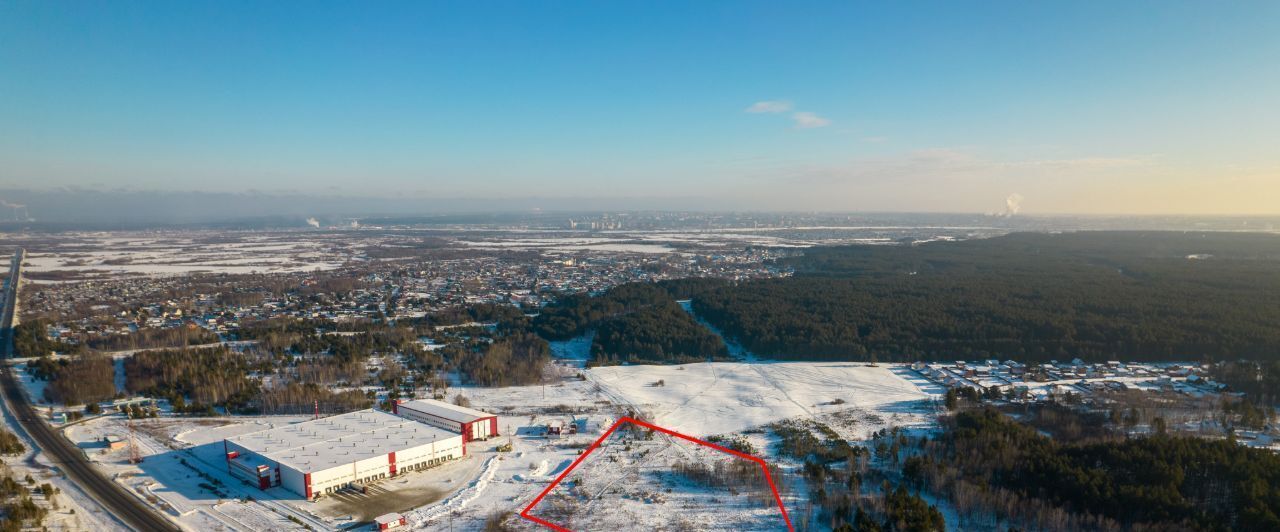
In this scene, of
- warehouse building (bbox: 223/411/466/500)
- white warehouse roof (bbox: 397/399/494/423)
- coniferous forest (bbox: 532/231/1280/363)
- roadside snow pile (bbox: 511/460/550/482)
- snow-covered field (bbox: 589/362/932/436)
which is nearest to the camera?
warehouse building (bbox: 223/411/466/500)

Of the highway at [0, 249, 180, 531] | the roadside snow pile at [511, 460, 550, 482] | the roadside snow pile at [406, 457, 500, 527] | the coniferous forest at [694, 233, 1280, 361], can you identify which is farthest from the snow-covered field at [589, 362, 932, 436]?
the highway at [0, 249, 180, 531]

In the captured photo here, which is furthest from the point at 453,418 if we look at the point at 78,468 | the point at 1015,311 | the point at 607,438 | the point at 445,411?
the point at 1015,311

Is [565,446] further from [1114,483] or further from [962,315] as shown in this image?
[962,315]

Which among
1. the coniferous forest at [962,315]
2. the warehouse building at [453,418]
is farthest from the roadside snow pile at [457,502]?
the coniferous forest at [962,315]

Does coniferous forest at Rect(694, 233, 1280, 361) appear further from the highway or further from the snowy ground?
the highway

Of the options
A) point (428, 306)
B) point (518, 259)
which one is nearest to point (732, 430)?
point (428, 306)

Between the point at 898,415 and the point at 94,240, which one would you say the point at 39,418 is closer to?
the point at 898,415

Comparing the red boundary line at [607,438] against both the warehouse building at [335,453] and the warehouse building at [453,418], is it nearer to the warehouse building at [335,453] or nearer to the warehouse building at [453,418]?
the warehouse building at [453,418]
